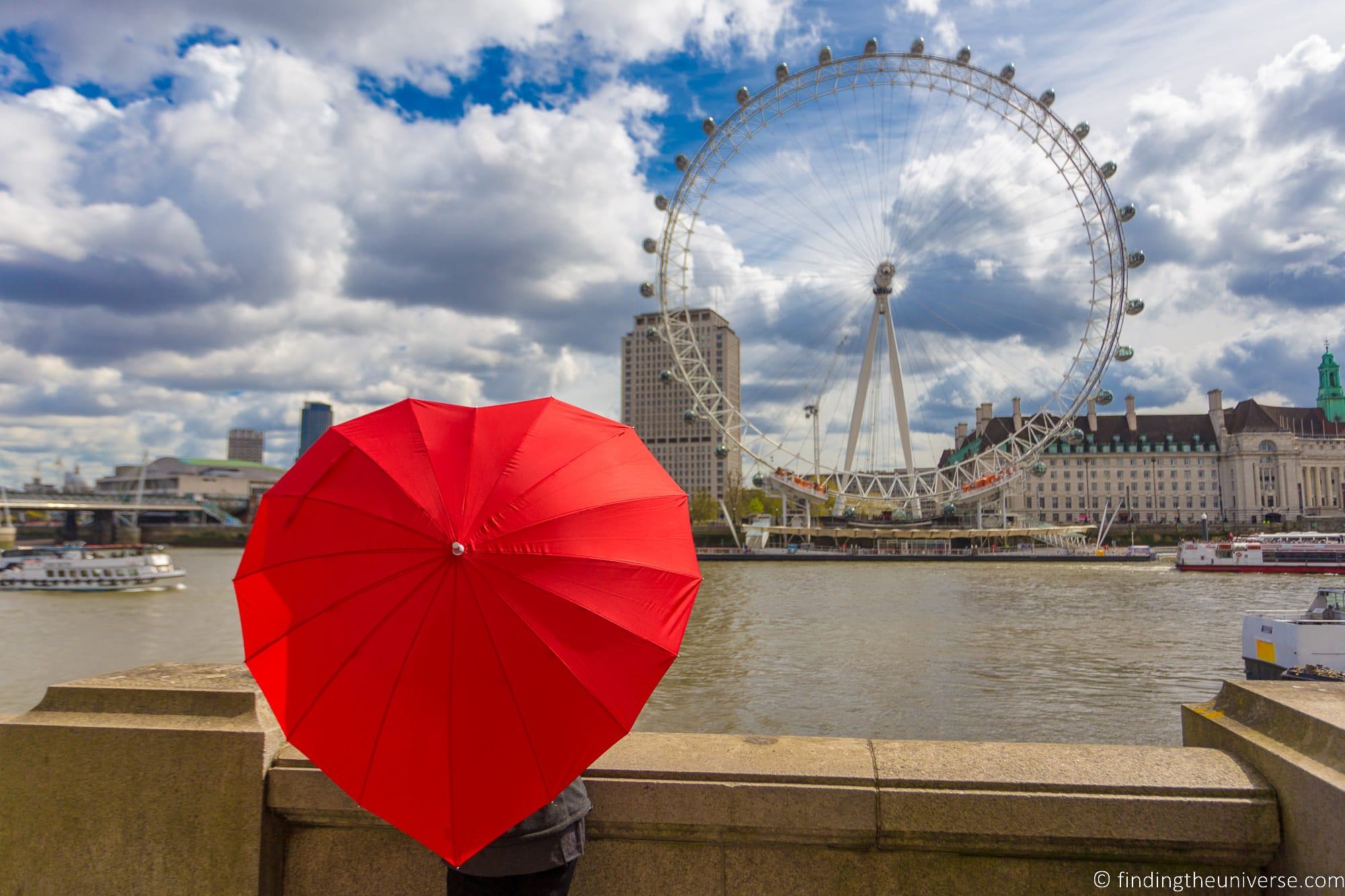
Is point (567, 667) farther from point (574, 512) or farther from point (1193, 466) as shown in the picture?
point (1193, 466)

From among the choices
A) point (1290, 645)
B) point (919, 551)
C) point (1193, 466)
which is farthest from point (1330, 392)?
point (1290, 645)

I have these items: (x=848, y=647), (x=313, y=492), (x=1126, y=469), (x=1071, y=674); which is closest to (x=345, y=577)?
(x=313, y=492)

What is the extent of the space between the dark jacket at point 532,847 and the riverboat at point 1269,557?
213 ft

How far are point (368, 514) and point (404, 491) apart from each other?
0.12 m

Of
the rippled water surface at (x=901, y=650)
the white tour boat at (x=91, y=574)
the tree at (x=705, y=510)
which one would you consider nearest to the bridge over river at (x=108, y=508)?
the white tour boat at (x=91, y=574)

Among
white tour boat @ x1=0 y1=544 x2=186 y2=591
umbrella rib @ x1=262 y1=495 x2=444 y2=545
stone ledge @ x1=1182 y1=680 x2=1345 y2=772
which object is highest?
umbrella rib @ x1=262 y1=495 x2=444 y2=545

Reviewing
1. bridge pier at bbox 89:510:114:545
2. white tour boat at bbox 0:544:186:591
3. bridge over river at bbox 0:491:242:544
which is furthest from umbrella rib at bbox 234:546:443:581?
bridge pier at bbox 89:510:114:545

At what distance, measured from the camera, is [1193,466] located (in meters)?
124

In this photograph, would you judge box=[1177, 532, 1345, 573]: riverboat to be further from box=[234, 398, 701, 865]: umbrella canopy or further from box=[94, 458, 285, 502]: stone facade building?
box=[94, 458, 285, 502]: stone facade building

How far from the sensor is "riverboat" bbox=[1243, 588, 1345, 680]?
1839cm

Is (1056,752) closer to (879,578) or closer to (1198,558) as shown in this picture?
(879,578)

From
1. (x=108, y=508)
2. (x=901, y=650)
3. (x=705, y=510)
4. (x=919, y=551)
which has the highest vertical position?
(x=705, y=510)

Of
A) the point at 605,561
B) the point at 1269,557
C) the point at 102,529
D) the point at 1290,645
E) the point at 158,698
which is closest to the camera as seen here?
the point at 605,561

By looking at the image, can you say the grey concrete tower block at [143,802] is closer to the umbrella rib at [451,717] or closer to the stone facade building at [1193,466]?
the umbrella rib at [451,717]
